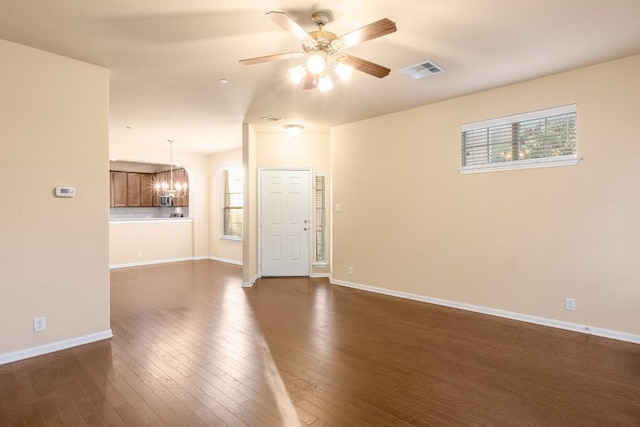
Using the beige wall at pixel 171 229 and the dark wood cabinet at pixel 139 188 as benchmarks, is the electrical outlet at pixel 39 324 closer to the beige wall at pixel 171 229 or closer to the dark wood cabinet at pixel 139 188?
the beige wall at pixel 171 229

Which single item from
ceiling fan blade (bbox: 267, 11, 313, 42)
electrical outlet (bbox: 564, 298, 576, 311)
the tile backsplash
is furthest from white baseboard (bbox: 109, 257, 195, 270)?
electrical outlet (bbox: 564, 298, 576, 311)

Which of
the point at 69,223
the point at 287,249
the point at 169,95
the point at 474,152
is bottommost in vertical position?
the point at 287,249

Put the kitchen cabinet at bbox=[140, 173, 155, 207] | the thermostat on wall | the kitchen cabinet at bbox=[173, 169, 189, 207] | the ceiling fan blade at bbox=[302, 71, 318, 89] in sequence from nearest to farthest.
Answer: the ceiling fan blade at bbox=[302, 71, 318, 89] < the thermostat on wall < the kitchen cabinet at bbox=[173, 169, 189, 207] < the kitchen cabinet at bbox=[140, 173, 155, 207]

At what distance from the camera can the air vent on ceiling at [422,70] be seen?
10.8 feet

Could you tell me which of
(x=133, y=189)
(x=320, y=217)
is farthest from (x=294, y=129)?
(x=133, y=189)

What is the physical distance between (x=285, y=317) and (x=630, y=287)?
3621 mm

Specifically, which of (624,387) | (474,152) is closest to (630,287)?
(624,387)

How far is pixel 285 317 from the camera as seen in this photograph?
392cm

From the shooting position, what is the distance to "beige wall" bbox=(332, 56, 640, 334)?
3.24 m

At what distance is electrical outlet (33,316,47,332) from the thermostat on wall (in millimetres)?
1143

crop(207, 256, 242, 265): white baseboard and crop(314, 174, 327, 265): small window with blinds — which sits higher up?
crop(314, 174, 327, 265): small window with blinds

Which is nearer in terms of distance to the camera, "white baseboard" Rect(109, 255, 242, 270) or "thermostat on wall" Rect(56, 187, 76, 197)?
"thermostat on wall" Rect(56, 187, 76, 197)

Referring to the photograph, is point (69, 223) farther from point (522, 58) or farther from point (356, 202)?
point (522, 58)

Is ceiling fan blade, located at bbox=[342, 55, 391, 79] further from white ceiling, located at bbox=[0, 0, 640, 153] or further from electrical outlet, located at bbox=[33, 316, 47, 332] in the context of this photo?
electrical outlet, located at bbox=[33, 316, 47, 332]
